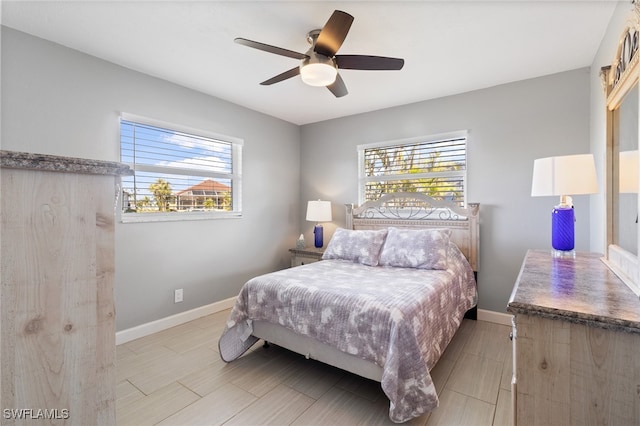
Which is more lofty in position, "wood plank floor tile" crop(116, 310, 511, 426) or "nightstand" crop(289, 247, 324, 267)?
"nightstand" crop(289, 247, 324, 267)

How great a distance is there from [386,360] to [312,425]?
1.85ft

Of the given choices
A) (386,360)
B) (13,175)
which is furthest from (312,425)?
(13,175)

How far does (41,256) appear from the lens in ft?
2.41

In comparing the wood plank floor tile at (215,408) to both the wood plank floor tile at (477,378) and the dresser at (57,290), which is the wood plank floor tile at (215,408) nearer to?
the dresser at (57,290)

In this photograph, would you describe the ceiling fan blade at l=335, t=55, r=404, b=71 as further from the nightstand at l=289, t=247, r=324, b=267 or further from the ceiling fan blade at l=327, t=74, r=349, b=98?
the nightstand at l=289, t=247, r=324, b=267

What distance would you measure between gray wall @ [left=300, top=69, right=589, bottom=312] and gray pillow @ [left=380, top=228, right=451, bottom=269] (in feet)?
2.07

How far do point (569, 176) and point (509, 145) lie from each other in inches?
52.5

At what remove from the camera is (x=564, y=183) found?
6.03 feet

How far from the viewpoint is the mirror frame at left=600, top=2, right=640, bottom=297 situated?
47.5 inches

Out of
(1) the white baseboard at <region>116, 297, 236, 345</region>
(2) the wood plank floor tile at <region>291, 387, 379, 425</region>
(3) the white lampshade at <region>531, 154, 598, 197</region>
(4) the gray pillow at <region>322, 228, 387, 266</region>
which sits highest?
(3) the white lampshade at <region>531, 154, 598, 197</region>

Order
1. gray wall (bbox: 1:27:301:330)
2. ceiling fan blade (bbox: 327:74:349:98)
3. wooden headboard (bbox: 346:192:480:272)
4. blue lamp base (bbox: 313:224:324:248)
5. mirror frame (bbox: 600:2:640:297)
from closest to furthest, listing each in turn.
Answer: mirror frame (bbox: 600:2:640:297) < gray wall (bbox: 1:27:301:330) < ceiling fan blade (bbox: 327:74:349:98) < wooden headboard (bbox: 346:192:480:272) < blue lamp base (bbox: 313:224:324:248)

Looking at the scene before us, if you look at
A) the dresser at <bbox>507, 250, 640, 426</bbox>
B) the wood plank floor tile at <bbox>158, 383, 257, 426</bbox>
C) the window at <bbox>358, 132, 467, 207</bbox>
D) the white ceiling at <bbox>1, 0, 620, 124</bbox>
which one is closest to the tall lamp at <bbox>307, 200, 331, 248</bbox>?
the window at <bbox>358, 132, 467, 207</bbox>

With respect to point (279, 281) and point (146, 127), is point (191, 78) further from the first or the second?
point (279, 281)

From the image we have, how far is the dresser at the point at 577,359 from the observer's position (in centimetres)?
85
